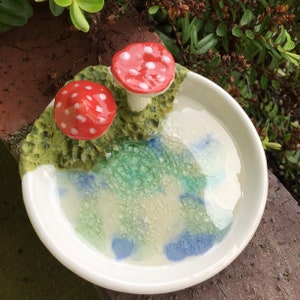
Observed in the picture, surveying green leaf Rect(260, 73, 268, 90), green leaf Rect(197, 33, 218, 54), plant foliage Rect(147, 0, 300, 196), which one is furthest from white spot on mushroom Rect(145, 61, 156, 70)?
green leaf Rect(260, 73, 268, 90)

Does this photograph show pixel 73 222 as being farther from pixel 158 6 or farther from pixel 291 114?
pixel 291 114

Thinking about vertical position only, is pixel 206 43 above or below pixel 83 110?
below

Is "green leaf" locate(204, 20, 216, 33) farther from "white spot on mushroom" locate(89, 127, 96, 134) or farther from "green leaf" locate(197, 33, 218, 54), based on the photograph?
"white spot on mushroom" locate(89, 127, 96, 134)

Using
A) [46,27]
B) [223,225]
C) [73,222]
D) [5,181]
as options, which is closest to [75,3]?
[46,27]

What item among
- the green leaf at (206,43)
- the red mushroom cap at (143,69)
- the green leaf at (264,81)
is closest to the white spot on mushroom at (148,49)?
the red mushroom cap at (143,69)

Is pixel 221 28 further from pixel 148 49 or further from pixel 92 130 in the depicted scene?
pixel 92 130

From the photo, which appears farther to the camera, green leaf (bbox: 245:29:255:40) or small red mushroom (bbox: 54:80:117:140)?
green leaf (bbox: 245:29:255:40)

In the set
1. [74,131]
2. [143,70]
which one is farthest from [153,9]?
[74,131]
